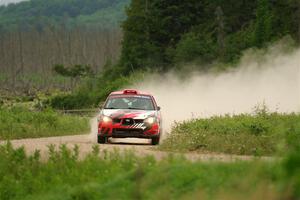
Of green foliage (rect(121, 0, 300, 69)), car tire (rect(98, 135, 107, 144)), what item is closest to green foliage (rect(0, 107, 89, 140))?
car tire (rect(98, 135, 107, 144))

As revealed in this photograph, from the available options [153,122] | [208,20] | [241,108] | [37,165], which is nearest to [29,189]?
[37,165]

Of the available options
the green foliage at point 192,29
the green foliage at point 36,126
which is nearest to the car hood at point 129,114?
the green foliage at point 36,126

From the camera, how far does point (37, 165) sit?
19156 millimetres

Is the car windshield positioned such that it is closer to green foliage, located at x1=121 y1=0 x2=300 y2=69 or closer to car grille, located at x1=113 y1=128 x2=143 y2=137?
car grille, located at x1=113 y1=128 x2=143 y2=137

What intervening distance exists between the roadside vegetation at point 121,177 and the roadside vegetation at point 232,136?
16.3 ft

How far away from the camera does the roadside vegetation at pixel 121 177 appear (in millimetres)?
11533

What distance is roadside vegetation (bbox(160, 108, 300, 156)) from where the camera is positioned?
74.0ft

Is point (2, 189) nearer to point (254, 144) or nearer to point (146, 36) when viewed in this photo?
point (254, 144)

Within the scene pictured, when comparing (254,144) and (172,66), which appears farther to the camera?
(172,66)

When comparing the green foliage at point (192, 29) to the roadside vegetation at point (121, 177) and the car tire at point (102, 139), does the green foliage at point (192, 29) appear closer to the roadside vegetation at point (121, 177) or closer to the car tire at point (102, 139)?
the car tire at point (102, 139)

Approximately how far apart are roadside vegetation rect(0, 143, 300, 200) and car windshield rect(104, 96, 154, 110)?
7.57 metres

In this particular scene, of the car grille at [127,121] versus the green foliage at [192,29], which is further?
the green foliage at [192,29]

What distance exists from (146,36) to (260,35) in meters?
14.5

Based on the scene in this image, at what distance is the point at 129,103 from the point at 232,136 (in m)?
4.34
